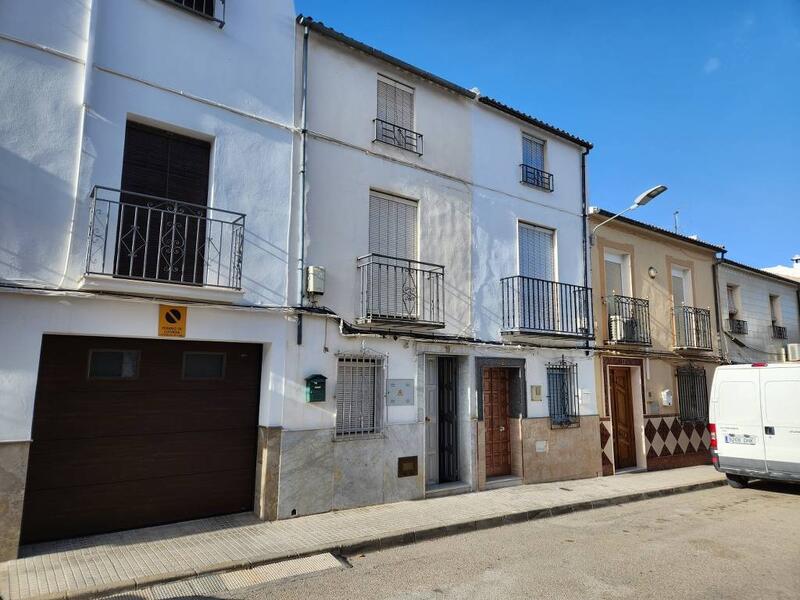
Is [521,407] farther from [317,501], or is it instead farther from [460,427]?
[317,501]

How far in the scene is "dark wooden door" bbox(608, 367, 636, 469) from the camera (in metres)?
11.8

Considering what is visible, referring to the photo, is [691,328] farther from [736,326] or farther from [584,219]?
[584,219]

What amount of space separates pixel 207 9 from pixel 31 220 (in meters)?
3.81

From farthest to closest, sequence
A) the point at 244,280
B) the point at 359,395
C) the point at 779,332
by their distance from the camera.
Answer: the point at 779,332
the point at 359,395
the point at 244,280

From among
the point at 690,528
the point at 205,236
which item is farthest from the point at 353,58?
the point at 690,528

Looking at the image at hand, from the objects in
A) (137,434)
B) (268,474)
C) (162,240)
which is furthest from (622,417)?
(162,240)

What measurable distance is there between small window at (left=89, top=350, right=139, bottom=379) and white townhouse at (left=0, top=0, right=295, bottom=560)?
2cm

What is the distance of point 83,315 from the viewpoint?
19.0 feet

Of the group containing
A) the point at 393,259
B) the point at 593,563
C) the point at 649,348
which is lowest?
the point at 593,563

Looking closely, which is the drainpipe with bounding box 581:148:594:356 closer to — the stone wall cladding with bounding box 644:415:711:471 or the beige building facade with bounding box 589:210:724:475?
the beige building facade with bounding box 589:210:724:475

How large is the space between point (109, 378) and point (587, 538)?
6208 mm

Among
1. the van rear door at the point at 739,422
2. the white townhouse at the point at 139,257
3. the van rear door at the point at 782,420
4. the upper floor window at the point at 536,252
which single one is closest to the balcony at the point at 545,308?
the upper floor window at the point at 536,252

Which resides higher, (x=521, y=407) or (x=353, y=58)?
(x=353, y=58)

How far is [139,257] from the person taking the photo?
6.38 m
